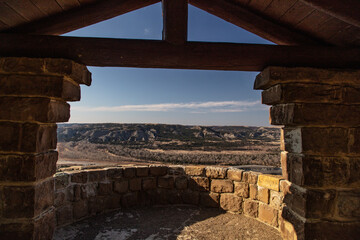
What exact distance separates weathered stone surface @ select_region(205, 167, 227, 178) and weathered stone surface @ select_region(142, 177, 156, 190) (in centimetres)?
119

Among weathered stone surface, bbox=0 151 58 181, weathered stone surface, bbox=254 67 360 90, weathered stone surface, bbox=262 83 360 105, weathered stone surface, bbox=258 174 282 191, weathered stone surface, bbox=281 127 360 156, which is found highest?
weathered stone surface, bbox=254 67 360 90

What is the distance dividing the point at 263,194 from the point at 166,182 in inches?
78.4

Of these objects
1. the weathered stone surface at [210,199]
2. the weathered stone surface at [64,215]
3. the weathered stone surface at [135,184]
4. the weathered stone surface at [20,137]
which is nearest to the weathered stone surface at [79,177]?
the weathered stone surface at [64,215]

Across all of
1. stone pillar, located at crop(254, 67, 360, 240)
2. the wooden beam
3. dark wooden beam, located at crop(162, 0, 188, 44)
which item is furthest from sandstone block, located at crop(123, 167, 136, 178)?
stone pillar, located at crop(254, 67, 360, 240)

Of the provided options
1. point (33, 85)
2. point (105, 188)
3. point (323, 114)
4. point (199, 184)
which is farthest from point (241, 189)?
point (33, 85)

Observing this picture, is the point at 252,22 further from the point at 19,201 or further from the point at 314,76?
the point at 19,201

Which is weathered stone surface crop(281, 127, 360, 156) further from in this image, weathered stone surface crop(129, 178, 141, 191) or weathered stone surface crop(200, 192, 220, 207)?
weathered stone surface crop(129, 178, 141, 191)

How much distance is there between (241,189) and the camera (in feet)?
13.6

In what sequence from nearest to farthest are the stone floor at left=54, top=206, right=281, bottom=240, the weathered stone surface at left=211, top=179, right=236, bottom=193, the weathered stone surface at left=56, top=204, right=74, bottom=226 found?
the stone floor at left=54, top=206, right=281, bottom=240, the weathered stone surface at left=56, top=204, right=74, bottom=226, the weathered stone surface at left=211, top=179, right=236, bottom=193

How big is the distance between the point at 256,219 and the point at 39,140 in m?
3.73

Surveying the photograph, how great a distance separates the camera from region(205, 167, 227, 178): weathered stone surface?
4375 millimetres

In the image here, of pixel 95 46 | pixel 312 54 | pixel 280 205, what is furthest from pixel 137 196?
pixel 312 54

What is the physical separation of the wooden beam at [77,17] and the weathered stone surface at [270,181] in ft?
11.4

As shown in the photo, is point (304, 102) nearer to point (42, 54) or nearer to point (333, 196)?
point (333, 196)
